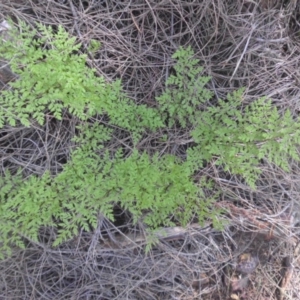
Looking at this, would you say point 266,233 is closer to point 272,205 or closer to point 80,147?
point 272,205

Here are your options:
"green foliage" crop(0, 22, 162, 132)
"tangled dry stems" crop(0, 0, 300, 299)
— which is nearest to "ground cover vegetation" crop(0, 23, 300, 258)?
"green foliage" crop(0, 22, 162, 132)

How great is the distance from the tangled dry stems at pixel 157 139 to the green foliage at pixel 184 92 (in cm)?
18

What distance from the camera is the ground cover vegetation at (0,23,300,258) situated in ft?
6.76

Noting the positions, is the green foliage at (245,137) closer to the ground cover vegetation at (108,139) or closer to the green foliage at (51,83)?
the ground cover vegetation at (108,139)

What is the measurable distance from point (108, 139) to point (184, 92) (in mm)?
542

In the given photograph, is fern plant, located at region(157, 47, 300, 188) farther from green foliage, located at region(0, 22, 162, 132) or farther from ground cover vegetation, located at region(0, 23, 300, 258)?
green foliage, located at region(0, 22, 162, 132)

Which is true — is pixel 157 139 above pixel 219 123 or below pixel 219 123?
below

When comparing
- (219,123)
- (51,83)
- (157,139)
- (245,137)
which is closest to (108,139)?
(157,139)

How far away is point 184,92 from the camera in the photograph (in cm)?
228

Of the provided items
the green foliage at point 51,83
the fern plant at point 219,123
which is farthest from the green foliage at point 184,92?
the green foliage at point 51,83

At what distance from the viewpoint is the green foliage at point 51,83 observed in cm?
204

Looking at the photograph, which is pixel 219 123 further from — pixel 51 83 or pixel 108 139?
pixel 51 83

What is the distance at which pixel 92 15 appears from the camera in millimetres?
2375

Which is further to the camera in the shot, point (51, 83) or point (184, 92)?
point (184, 92)
